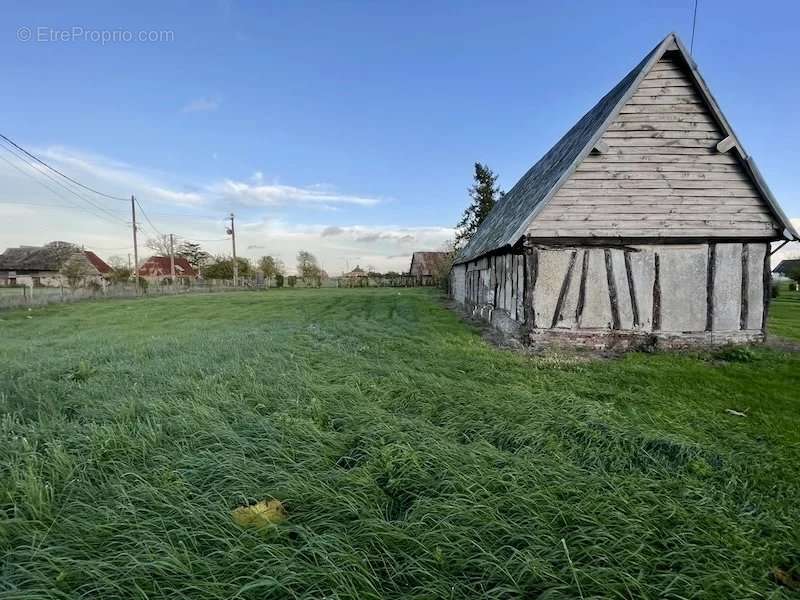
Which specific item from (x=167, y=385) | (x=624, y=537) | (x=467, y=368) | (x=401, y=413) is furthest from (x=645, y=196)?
(x=167, y=385)

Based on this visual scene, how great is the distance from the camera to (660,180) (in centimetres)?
872

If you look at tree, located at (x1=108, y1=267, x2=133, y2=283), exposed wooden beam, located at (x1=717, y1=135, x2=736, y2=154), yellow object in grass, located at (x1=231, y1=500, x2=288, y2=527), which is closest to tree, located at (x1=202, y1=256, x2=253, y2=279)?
tree, located at (x1=108, y1=267, x2=133, y2=283)

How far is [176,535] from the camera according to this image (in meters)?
2.23

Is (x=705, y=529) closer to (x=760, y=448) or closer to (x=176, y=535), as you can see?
(x=760, y=448)

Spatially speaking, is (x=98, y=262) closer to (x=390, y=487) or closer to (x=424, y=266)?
(x=424, y=266)

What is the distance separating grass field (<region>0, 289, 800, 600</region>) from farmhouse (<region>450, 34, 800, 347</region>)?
11.1 feet

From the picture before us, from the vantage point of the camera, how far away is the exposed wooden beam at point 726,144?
8422 millimetres

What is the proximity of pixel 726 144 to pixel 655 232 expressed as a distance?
7.63 ft

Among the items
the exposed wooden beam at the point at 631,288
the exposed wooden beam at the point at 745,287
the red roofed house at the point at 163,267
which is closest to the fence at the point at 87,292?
the exposed wooden beam at the point at 631,288

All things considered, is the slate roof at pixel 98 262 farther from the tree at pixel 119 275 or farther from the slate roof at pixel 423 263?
the slate roof at pixel 423 263

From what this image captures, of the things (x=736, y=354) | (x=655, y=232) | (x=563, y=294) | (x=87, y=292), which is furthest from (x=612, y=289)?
(x=87, y=292)

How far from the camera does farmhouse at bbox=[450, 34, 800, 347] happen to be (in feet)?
28.3

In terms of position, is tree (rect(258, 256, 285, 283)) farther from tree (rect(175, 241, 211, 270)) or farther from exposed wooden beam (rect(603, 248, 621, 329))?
exposed wooden beam (rect(603, 248, 621, 329))

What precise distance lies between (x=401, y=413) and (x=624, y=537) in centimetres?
237
